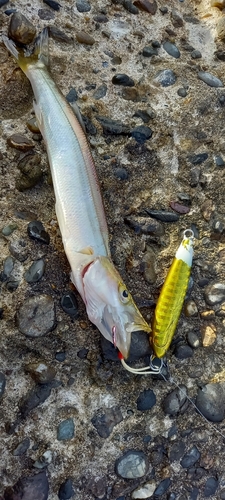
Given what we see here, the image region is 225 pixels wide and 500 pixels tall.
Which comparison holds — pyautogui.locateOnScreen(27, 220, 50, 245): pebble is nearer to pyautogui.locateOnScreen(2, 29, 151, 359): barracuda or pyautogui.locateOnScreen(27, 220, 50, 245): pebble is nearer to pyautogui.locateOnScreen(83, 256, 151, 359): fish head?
pyautogui.locateOnScreen(2, 29, 151, 359): barracuda

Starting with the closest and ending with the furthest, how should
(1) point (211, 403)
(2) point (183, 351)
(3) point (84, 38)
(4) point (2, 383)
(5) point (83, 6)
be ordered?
1. (4) point (2, 383)
2. (1) point (211, 403)
3. (2) point (183, 351)
4. (3) point (84, 38)
5. (5) point (83, 6)

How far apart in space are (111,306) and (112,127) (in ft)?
5.88

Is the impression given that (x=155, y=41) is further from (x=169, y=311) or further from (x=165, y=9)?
(x=169, y=311)

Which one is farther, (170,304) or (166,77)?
(166,77)

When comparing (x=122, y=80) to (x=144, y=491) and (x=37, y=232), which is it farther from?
(x=144, y=491)

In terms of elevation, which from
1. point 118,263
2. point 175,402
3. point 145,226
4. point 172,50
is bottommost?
point 175,402

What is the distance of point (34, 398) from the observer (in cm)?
325

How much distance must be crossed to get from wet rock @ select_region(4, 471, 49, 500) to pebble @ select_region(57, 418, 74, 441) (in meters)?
0.29

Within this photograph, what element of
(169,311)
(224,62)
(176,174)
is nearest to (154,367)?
(169,311)

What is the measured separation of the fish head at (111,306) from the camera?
328 cm

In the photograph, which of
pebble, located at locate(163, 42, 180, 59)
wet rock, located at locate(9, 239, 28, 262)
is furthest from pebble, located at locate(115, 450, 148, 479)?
pebble, located at locate(163, 42, 180, 59)

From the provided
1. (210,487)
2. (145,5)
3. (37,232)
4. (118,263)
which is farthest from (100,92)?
(210,487)

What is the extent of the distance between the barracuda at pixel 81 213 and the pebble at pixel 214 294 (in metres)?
0.70

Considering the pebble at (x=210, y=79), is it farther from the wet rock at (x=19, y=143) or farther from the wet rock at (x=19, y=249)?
the wet rock at (x=19, y=249)
